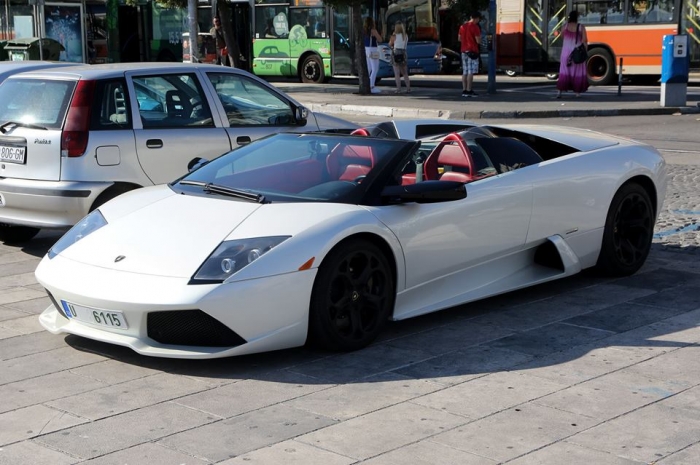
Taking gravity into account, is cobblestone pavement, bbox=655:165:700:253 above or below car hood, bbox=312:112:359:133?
below

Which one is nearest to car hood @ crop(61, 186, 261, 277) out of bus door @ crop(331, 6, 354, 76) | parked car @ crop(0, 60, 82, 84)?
parked car @ crop(0, 60, 82, 84)

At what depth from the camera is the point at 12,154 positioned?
879 centimetres

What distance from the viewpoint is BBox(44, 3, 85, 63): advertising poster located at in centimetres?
2842

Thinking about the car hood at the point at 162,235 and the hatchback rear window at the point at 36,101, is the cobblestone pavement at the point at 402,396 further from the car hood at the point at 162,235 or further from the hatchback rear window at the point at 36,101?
the hatchback rear window at the point at 36,101

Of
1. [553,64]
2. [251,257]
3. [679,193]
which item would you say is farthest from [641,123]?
[251,257]

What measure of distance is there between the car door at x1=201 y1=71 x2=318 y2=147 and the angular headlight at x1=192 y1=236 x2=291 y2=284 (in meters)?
3.90

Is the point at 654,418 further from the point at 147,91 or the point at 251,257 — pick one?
the point at 147,91

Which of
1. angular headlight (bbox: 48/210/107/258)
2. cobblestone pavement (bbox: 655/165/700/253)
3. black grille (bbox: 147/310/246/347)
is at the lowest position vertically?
cobblestone pavement (bbox: 655/165/700/253)

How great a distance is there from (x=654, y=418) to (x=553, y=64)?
25860 mm

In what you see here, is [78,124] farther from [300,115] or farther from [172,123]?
[300,115]

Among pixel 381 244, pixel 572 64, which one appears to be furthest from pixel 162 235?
pixel 572 64

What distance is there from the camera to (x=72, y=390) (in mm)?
5387

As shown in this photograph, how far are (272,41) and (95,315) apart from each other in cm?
2688

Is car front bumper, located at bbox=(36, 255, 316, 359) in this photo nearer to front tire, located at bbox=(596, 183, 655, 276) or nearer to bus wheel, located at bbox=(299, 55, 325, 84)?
front tire, located at bbox=(596, 183, 655, 276)
